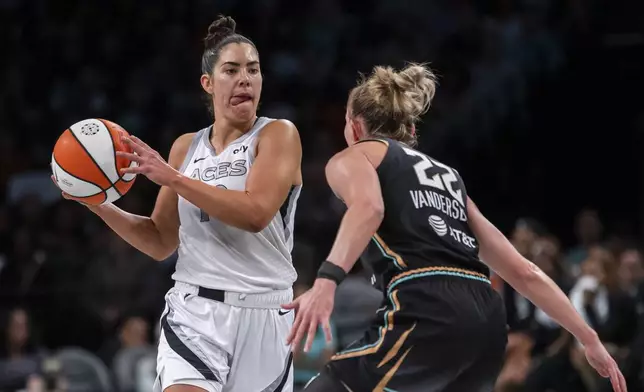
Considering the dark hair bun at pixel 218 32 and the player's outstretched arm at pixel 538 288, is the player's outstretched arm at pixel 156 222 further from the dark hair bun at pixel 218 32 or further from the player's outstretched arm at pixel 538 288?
the player's outstretched arm at pixel 538 288

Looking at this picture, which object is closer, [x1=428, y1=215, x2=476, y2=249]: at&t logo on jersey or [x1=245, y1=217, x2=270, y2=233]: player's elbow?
[x1=428, y1=215, x2=476, y2=249]: at&t logo on jersey

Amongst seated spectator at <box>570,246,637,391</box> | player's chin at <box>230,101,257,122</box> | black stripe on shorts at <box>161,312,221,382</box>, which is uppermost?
player's chin at <box>230,101,257,122</box>

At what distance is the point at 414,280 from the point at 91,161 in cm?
147

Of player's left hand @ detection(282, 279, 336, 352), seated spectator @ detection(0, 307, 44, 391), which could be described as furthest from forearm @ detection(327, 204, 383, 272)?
seated spectator @ detection(0, 307, 44, 391)

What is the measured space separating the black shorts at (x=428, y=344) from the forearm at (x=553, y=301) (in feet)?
0.96

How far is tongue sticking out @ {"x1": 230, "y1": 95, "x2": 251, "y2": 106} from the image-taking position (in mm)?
4445

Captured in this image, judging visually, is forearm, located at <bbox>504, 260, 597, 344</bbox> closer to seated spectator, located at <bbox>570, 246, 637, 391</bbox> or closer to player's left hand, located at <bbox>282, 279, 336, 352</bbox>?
player's left hand, located at <bbox>282, 279, 336, 352</bbox>

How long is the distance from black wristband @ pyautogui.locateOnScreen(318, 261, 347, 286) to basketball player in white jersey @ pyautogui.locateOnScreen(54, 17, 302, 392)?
81cm

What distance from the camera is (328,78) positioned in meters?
12.9

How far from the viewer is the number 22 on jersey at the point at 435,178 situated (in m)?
3.79

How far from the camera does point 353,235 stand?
135 inches

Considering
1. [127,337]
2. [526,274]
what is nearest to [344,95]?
[127,337]

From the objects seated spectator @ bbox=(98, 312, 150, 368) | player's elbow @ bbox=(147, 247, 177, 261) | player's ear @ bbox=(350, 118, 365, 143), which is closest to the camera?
player's ear @ bbox=(350, 118, 365, 143)

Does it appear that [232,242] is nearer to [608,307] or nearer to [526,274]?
[526,274]
